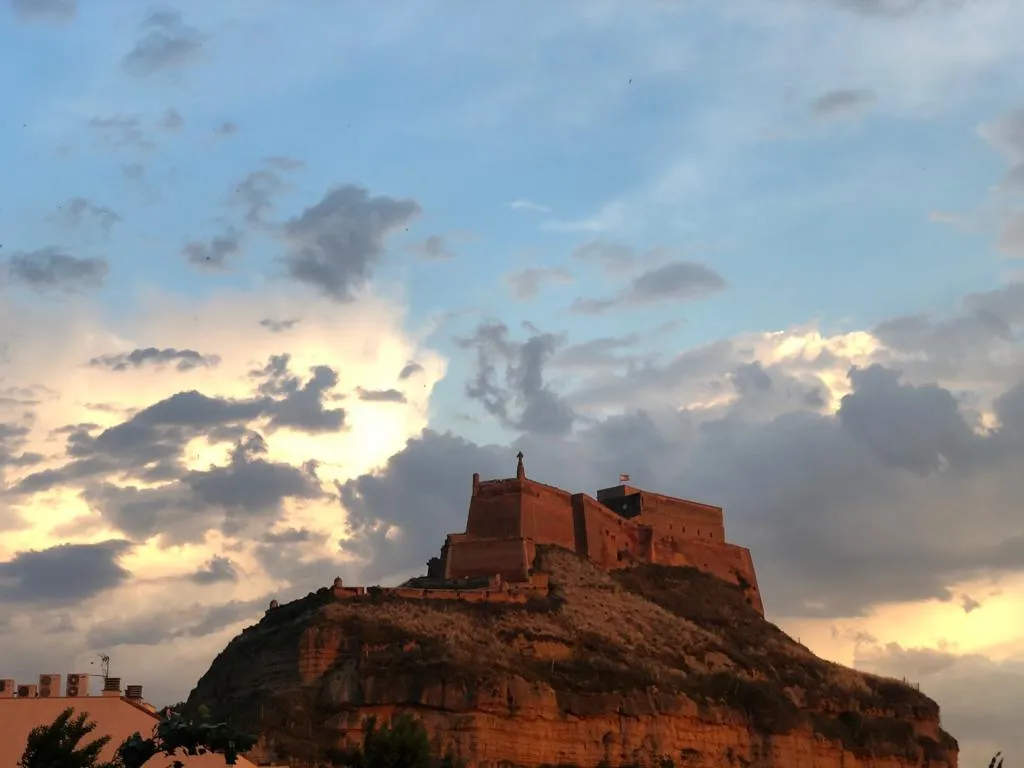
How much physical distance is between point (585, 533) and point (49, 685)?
52.4 metres

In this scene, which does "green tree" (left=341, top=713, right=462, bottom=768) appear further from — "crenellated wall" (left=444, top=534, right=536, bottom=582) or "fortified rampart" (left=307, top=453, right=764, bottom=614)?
"crenellated wall" (left=444, top=534, right=536, bottom=582)

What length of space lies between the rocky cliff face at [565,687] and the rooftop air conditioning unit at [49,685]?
22992 millimetres

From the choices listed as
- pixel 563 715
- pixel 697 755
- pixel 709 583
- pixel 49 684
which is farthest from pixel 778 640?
pixel 49 684

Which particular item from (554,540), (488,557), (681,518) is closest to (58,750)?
(488,557)

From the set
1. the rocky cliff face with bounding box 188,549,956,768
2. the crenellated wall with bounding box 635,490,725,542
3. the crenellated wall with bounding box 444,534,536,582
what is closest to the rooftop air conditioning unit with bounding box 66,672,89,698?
the rocky cliff face with bounding box 188,549,956,768

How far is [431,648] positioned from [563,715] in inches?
290

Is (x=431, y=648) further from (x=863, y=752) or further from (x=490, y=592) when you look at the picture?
(x=863, y=752)

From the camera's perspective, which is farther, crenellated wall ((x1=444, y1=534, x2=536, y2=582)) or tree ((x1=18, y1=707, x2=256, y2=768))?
crenellated wall ((x1=444, y1=534, x2=536, y2=582))

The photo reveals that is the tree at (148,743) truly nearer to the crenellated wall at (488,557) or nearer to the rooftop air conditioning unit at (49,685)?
the rooftop air conditioning unit at (49,685)

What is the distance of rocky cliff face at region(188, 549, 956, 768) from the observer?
7494 centimetres

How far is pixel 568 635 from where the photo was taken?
84500 millimetres

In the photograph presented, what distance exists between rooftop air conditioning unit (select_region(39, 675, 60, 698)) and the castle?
41993 millimetres

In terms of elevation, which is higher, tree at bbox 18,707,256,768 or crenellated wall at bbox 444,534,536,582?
crenellated wall at bbox 444,534,536,582

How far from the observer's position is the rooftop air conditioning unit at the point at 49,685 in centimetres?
4651
